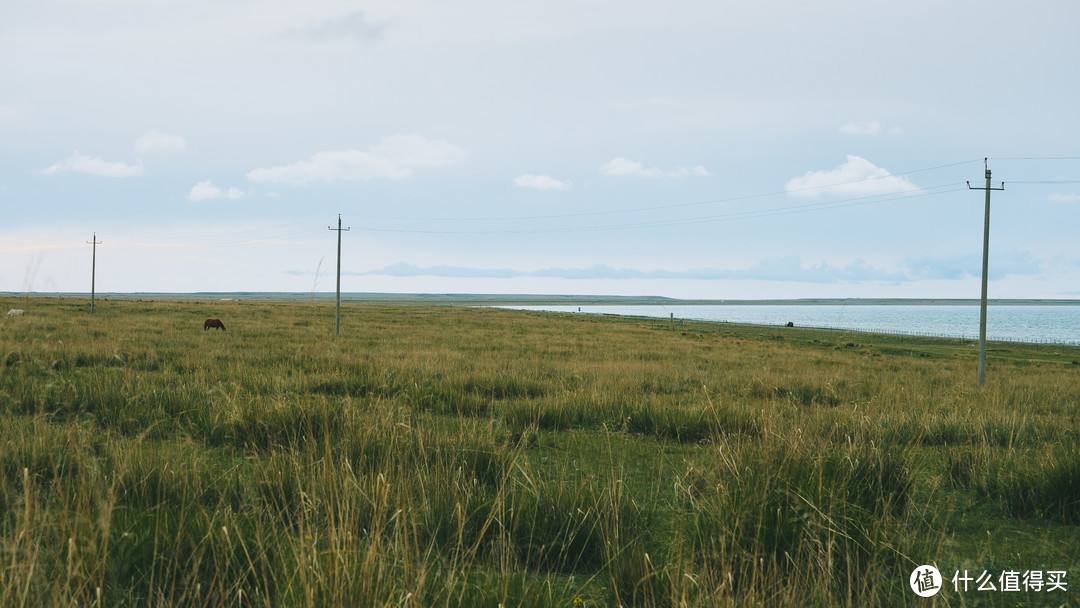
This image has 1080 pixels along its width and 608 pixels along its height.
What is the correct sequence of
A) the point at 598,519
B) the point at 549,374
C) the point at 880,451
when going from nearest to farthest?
the point at 598,519 → the point at 880,451 → the point at 549,374

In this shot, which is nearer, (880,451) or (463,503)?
Answer: (463,503)

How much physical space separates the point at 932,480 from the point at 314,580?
5.40 meters

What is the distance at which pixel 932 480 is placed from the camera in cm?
577

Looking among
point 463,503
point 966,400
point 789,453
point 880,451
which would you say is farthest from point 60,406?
point 966,400

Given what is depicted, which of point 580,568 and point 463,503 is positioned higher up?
point 463,503

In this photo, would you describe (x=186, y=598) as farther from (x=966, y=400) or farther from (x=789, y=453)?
(x=966, y=400)

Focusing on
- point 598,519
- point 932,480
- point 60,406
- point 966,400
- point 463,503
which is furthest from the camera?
point 966,400
